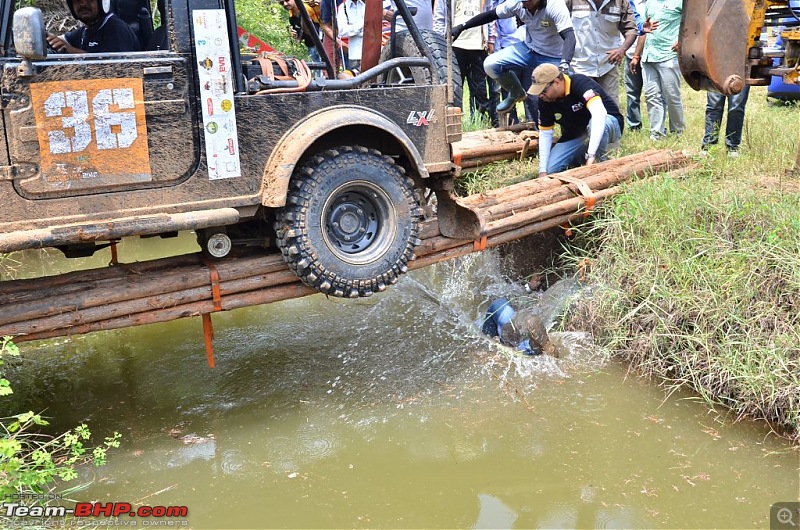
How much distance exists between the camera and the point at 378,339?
229 inches

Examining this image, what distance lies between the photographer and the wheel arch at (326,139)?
4.16 metres

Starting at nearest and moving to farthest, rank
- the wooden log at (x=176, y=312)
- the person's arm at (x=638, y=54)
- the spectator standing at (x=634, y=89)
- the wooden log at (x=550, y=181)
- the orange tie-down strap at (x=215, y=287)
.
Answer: the wooden log at (x=176, y=312) → the orange tie-down strap at (x=215, y=287) → the wooden log at (x=550, y=181) → the person's arm at (x=638, y=54) → the spectator standing at (x=634, y=89)

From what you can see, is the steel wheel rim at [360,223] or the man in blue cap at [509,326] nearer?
the steel wheel rim at [360,223]

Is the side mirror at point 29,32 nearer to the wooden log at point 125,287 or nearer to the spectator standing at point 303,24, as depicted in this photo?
the wooden log at point 125,287

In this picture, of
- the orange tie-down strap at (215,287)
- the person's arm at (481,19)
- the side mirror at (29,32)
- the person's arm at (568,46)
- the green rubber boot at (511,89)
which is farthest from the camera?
the green rubber boot at (511,89)

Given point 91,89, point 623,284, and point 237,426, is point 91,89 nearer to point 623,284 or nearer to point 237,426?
point 237,426

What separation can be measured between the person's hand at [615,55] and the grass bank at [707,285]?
182cm

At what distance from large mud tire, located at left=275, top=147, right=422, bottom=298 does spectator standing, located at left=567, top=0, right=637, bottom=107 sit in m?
3.85

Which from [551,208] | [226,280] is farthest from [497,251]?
[226,280]

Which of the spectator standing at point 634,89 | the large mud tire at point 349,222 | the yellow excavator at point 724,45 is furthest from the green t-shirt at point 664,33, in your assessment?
the large mud tire at point 349,222

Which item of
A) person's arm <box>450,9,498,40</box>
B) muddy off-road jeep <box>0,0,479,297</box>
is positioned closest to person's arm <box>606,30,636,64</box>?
person's arm <box>450,9,498,40</box>

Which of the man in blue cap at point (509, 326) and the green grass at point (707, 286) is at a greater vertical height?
the green grass at point (707, 286)

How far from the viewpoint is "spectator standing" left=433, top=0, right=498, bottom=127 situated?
7968 millimetres

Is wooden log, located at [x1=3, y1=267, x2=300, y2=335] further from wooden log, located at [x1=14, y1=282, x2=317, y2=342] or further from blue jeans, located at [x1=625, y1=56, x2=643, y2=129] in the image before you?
blue jeans, located at [x1=625, y1=56, x2=643, y2=129]
